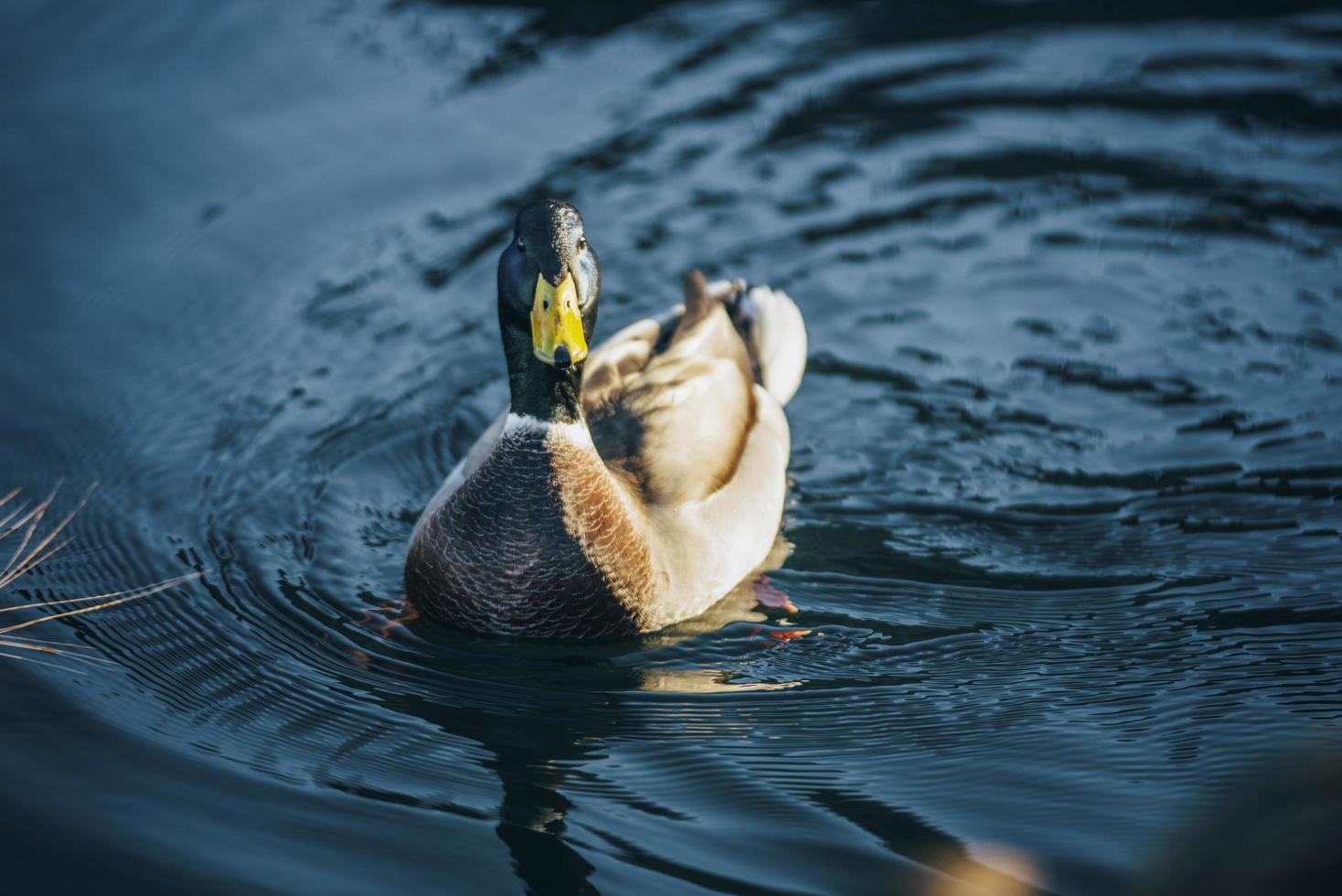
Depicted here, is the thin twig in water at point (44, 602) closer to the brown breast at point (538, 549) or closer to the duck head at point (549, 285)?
the brown breast at point (538, 549)

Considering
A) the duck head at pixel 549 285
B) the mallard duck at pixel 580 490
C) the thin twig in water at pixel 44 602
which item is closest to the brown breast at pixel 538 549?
the mallard duck at pixel 580 490

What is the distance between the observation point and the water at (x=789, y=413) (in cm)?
461

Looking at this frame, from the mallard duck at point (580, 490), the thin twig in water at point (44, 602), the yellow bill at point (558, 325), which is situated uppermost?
the yellow bill at point (558, 325)

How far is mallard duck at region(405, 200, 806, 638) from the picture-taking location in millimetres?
5133

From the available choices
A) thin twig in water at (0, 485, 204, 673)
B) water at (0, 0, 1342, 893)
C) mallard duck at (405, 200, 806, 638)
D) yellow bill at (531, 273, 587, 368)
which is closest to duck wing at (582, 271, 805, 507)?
mallard duck at (405, 200, 806, 638)

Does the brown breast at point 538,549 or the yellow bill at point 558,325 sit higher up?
the yellow bill at point 558,325

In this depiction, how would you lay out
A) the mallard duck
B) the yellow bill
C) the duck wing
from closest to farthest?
1. the yellow bill
2. the mallard duck
3. the duck wing

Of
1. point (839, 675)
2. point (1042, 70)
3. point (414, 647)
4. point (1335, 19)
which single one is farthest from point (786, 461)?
point (1335, 19)

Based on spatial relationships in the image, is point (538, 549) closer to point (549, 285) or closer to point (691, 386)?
point (549, 285)

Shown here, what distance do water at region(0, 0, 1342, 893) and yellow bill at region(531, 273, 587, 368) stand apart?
3.81ft

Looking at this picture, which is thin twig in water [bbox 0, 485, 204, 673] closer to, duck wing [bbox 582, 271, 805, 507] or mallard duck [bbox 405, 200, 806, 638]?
A: mallard duck [bbox 405, 200, 806, 638]

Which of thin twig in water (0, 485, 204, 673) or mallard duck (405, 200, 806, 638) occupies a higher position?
mallard duck (405, 200, 806, 638)

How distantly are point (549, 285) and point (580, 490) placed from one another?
78cm

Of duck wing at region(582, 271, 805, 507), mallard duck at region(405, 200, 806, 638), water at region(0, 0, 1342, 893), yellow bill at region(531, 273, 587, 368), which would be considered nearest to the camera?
water at region(0, 0, 1342, 893)
